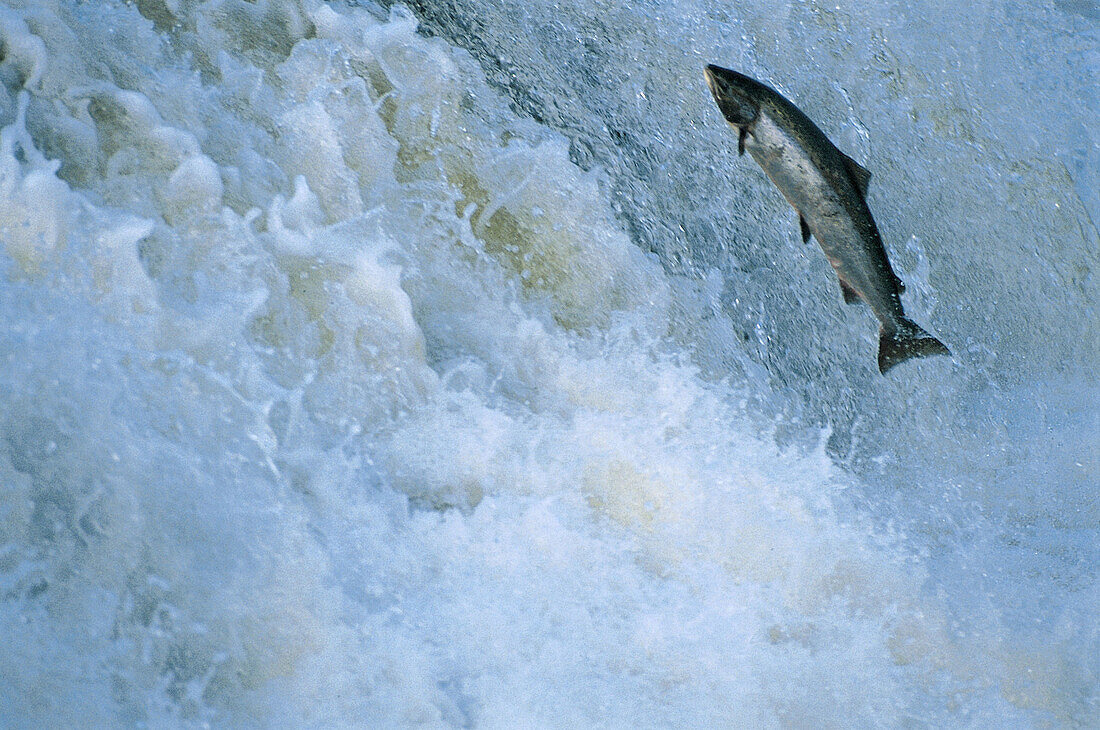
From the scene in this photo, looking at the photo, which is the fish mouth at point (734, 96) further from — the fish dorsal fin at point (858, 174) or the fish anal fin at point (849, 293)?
the fish anal fin at point (849, 293)

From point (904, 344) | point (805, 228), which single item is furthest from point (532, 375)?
point (904, 344)

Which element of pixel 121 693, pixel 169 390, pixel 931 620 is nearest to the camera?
pixel 121 693

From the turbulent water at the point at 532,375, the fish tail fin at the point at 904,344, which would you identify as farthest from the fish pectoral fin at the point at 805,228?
the turbulent water at the point at 532,375

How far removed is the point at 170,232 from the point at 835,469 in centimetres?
134

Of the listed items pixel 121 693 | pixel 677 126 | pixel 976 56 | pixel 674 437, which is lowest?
pixel 121 693

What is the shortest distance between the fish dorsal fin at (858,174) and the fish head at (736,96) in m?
0.17

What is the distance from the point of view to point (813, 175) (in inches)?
63.0

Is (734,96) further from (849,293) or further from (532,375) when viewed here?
(532,375)

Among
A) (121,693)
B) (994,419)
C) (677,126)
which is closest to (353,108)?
(677,126)

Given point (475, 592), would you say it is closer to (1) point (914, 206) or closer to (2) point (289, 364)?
(2) point (289, 364)

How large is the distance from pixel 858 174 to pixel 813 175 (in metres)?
0.08

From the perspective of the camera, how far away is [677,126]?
79.6 inches

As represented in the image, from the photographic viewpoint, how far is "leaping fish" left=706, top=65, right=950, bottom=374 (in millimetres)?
1598

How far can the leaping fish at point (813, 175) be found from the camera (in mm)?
1598
